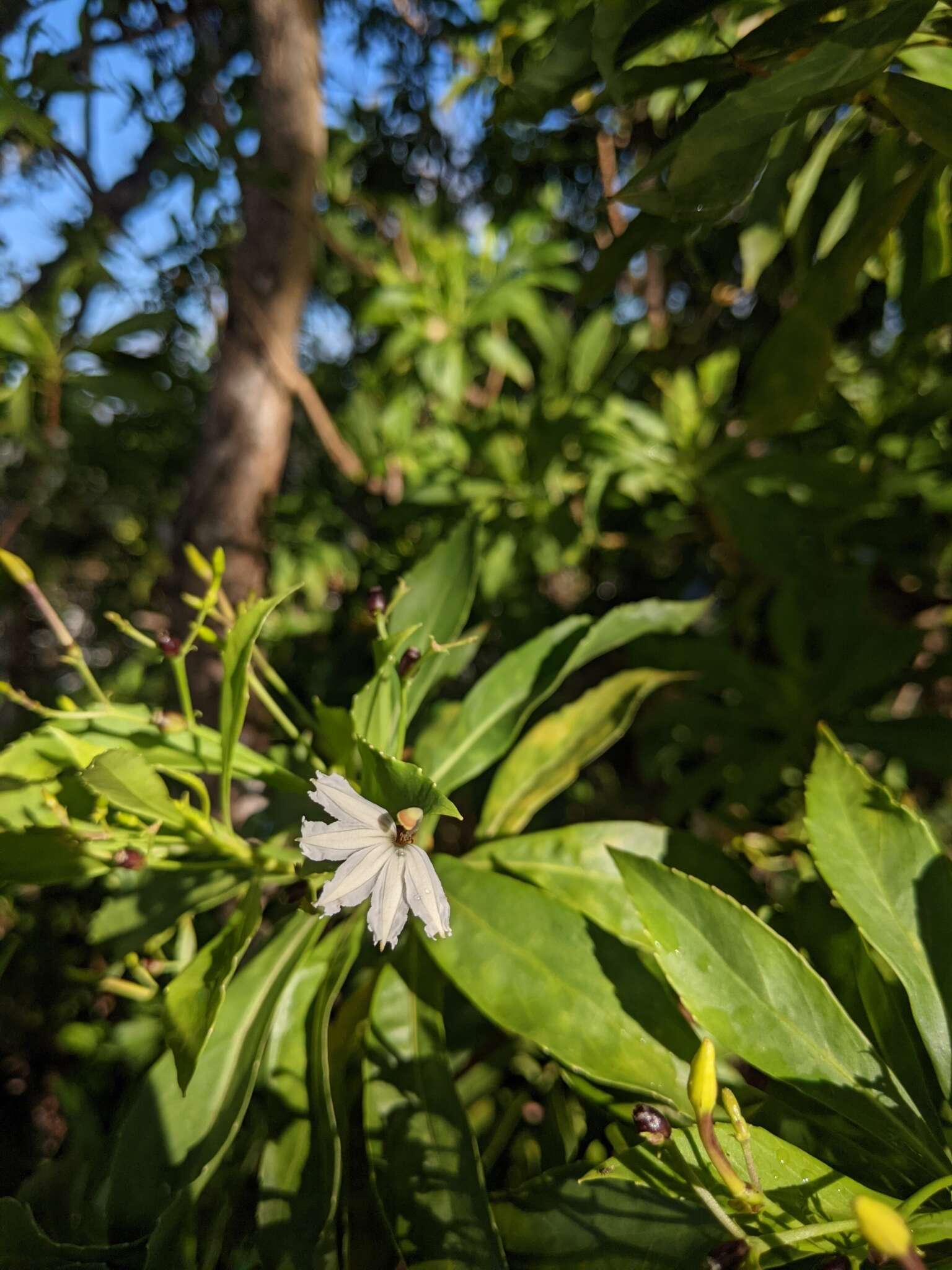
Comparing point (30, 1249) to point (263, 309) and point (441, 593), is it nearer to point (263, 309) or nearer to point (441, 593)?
point (441, 593)

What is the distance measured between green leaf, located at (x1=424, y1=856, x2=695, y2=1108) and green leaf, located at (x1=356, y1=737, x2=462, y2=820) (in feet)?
0.69

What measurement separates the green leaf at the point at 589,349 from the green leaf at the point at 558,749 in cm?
77

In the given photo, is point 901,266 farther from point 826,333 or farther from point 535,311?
point 535,311

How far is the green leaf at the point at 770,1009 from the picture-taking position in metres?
0.58

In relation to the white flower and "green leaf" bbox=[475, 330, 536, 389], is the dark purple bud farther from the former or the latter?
"green leaf" bbox=[475, 330, 536, 389]

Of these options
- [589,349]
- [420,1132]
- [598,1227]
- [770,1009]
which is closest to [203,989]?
[420,1132]

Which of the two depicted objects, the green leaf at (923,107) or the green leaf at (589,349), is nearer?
the green leaf at (923,107)

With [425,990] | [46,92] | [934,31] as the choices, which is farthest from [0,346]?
[934,31]

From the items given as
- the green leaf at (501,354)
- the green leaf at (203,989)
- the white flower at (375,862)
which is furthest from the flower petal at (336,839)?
the green leaf at (501,354)

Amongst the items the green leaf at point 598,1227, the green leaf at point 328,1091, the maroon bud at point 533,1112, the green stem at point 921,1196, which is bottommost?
the maroon bud at point 533,1112

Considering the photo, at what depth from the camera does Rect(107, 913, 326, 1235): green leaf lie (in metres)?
0.64

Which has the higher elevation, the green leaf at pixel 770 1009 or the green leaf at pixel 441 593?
the green leaf at pixel 441 593

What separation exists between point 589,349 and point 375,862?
4.16 ft

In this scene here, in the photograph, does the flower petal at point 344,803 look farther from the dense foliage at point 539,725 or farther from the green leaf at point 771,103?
the green leaf at point 771,103
